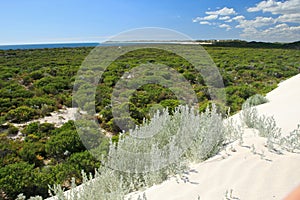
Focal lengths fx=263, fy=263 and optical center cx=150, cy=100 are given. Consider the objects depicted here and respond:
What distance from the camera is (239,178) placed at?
2.90 meters

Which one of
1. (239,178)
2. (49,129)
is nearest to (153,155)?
(239,178)

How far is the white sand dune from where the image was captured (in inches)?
105

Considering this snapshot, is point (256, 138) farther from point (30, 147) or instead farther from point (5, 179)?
point (30, 147)

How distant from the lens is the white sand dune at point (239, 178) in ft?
8.72

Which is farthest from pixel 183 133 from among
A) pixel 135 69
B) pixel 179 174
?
pixel 135 69

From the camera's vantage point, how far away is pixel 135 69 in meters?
20.2

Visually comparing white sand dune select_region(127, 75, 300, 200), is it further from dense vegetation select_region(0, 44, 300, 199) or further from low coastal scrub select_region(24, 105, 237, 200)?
dense vegetation select_region(0, 44, 300, 199)

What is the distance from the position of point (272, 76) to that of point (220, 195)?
720 inches

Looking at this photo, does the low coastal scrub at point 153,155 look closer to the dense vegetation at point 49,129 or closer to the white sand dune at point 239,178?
the white sand dune at point 239,178

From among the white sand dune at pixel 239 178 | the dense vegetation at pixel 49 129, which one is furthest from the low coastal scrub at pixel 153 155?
the dense vegetation at pixel 49 129

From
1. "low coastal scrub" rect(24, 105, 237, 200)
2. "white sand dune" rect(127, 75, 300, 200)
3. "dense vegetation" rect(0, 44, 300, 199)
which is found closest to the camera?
"white sand dune" rect(127, 75, 300, 200)

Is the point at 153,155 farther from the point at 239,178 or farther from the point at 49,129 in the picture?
the point at 49,129

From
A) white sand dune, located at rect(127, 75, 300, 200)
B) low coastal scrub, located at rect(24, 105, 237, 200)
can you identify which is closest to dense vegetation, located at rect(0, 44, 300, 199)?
low coastal scrub, located at rect(24, 105, 237, 200)

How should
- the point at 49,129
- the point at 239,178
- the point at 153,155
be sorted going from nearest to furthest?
the point at 239,178
the point at 153,155
the point at 49,129
